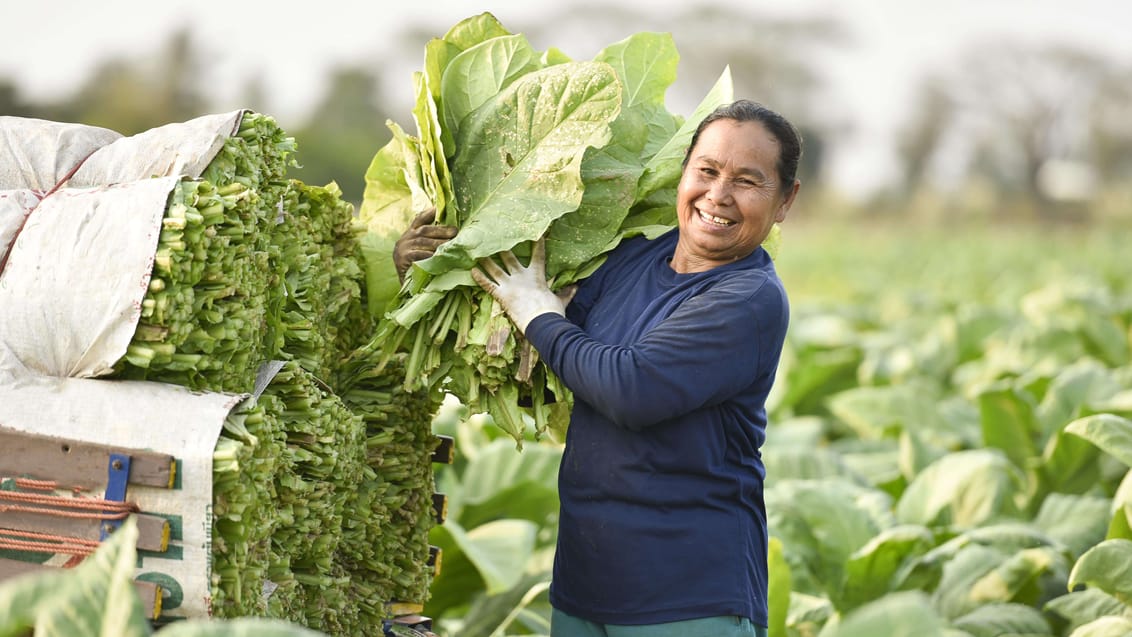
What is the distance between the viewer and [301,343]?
2.79 meters

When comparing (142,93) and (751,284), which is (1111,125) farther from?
(751,284)

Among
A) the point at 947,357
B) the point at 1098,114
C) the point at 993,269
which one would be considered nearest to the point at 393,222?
the point at 947,357

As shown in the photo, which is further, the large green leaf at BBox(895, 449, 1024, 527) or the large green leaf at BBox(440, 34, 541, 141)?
the large green leaf at BBox(895, 449, 1024, 527)

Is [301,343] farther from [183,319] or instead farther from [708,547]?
[708,547]

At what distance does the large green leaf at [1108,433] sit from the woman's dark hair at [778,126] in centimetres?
155

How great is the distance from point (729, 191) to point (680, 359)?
15.6 inches

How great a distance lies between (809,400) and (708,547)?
17.3 feet

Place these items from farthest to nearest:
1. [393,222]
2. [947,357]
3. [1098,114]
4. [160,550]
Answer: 1. [1098,114]
2. [947,357]
3. [393,222]
4. [160,550]

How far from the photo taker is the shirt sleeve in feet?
7.93

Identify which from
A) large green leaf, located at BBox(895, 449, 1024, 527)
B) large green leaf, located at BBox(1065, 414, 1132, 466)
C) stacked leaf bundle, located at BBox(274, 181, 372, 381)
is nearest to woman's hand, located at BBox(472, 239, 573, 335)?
stacked leaf bundle, located at BBox(274, 181, 372, 381)

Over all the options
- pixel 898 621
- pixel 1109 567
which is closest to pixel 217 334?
pixel 898 621

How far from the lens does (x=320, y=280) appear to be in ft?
9.36

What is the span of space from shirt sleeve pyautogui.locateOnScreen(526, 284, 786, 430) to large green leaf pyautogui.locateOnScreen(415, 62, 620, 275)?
317 millimetres

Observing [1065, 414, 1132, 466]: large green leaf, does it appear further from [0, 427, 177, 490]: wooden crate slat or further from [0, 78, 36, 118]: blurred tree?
[0, 78, 36, 118]: blurred tree
